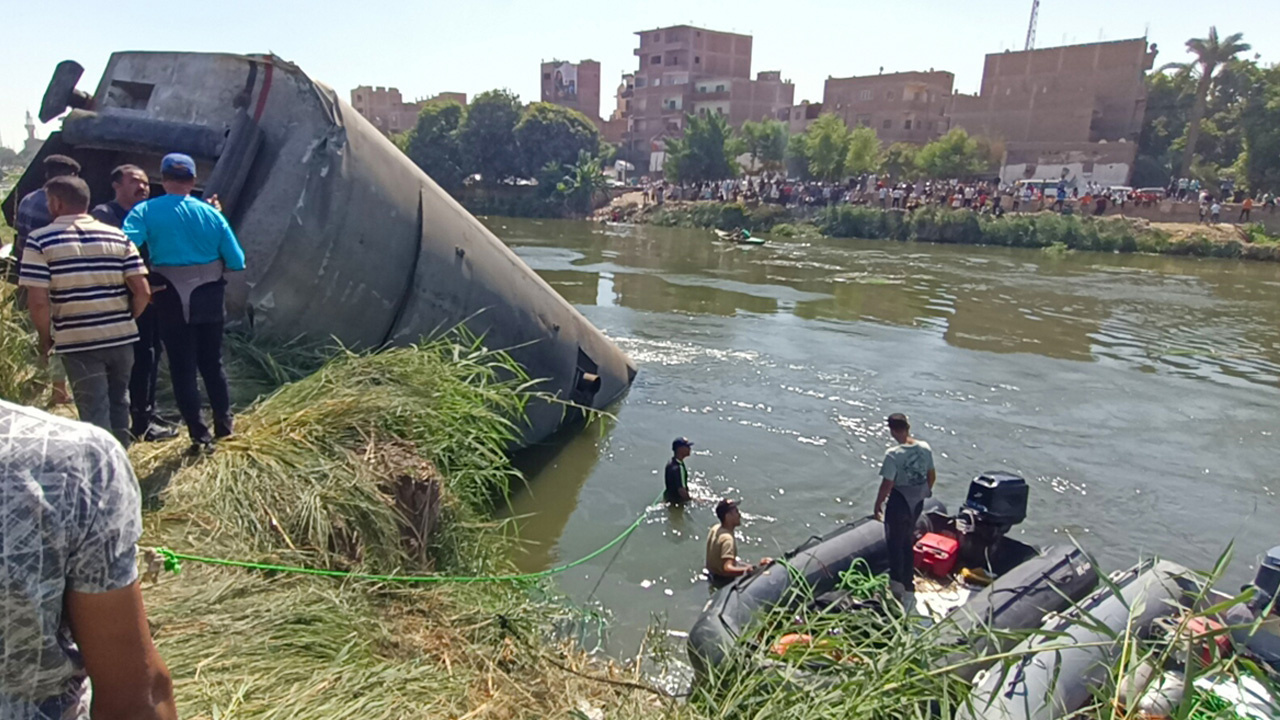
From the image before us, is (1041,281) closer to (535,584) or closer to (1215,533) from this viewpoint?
(1215,533)

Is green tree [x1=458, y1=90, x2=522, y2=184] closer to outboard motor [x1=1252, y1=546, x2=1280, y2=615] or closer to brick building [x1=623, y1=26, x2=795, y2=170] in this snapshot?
brick building [x1=623, y1=26, x2=795, y2=170]

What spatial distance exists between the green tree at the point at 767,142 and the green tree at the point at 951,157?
10.7m

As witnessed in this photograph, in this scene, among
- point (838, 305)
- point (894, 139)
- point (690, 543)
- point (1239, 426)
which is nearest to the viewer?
point (690, 543)

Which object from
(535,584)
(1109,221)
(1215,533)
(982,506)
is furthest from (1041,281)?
(535,584)

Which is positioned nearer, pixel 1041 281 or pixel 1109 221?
pixel 1041 281

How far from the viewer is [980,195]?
43.6 meters

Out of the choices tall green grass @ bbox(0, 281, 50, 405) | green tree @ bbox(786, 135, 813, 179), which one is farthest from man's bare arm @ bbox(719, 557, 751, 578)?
green tree @ bbox(786, 135, 813, 179)

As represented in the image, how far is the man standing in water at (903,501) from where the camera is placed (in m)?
6.26

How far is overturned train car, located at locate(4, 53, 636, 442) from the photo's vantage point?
6672 mm

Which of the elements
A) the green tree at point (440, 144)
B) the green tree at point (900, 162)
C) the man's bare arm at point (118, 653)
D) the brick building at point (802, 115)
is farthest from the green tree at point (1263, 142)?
the man's bare arm at point (118, 653)

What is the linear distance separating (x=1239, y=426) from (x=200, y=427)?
554 inches

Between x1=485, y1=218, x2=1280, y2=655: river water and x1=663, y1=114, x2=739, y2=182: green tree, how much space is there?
32425 mm

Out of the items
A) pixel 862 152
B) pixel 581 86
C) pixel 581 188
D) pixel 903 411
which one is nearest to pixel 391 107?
pixel 581 86

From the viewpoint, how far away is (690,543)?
305 inches
